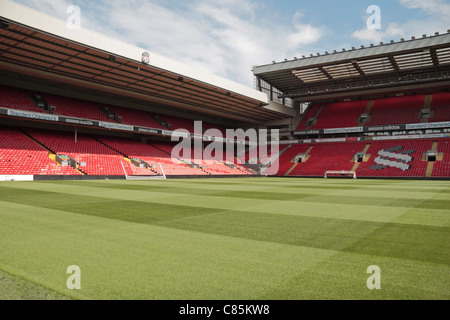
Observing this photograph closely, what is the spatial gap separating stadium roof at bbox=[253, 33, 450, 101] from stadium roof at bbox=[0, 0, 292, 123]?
22.0 ft

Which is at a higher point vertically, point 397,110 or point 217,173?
point 397,110

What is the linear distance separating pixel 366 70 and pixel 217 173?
27438mm

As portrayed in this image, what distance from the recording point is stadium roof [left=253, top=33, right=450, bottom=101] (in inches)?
1510

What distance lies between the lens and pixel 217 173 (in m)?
44.5

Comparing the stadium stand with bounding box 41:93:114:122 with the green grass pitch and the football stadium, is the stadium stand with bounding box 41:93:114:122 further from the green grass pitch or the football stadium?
the green grass pitch

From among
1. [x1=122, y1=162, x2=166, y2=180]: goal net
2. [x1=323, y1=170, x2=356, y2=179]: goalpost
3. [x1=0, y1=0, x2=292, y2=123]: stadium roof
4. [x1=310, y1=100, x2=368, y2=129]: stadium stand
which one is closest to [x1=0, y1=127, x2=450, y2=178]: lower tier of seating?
[x1=122, y1=162, x2=166, y2=180]: goal net

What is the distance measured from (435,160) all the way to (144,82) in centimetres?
3996

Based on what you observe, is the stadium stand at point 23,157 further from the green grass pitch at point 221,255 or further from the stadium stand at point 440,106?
the stadium stand at point 440,106

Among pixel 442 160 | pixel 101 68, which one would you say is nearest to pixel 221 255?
pixel 101 68

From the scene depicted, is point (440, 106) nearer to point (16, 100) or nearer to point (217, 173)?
point (217, 173)

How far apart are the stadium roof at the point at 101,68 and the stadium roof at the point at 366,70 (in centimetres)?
669

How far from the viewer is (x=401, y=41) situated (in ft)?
124

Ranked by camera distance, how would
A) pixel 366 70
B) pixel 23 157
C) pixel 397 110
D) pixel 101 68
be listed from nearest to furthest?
pixel 23 157, pixel 101 68, pixel 366 70, pixel 397 110

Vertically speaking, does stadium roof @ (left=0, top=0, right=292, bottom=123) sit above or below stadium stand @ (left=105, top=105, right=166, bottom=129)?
above
